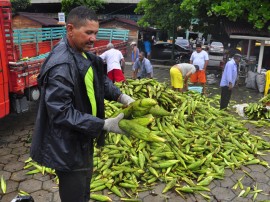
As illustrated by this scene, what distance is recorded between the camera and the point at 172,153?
5.20 m

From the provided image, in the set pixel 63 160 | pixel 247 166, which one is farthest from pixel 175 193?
pixel 63 160

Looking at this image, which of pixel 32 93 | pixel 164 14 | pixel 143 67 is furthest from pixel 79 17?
pixel 164 14

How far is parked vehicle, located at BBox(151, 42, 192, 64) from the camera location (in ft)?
71.5

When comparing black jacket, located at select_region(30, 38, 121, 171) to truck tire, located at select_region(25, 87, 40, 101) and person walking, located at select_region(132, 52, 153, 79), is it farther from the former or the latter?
person walking, located at select_region(132, 52, 153, 79)

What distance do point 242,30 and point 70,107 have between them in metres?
13.7

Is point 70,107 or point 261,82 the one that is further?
point 261,82

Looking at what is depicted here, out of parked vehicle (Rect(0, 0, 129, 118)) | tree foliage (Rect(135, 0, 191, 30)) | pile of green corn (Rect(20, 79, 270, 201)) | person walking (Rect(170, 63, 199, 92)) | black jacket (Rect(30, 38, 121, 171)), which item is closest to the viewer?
black jacket (Rect(30, 38, 121, 171))

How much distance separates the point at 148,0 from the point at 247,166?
14.2 meters

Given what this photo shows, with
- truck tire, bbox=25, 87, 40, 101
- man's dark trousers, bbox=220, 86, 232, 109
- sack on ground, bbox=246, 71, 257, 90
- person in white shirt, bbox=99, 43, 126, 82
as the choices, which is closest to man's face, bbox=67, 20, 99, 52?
truck tire, bbox=25, 87, 40, 101

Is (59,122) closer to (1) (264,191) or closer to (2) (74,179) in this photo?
(2) (74,179)

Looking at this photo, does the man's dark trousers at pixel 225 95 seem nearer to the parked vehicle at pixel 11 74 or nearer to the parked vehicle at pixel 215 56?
the parked vehicle at pixel 11 74

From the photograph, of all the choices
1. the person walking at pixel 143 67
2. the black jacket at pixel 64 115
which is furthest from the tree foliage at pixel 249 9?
the black jacket at pixel 64 115

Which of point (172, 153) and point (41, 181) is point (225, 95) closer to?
point (172, 153)

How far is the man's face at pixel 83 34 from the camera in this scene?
2.44 meters
